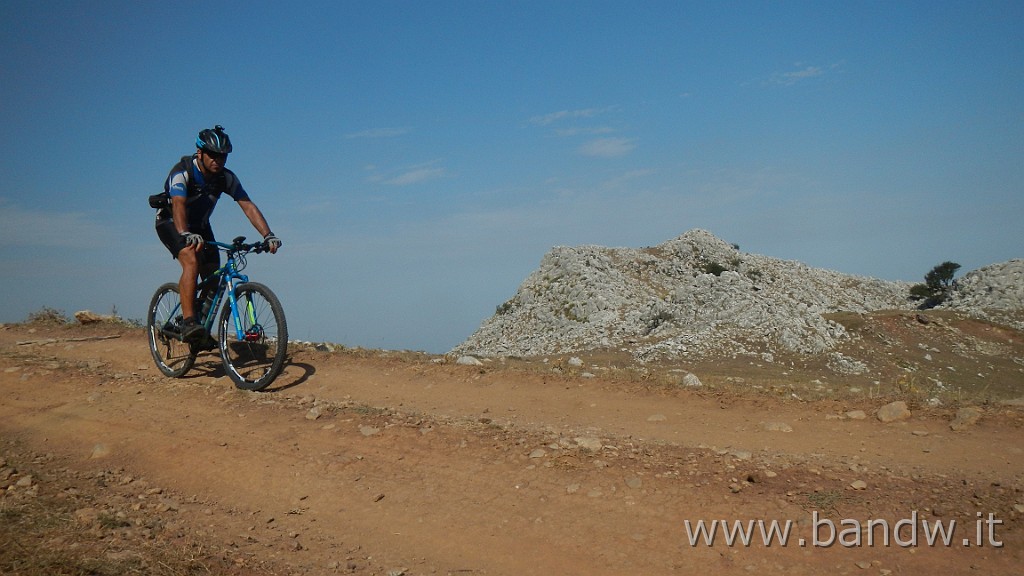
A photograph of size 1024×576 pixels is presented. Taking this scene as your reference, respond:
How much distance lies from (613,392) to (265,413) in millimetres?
4482

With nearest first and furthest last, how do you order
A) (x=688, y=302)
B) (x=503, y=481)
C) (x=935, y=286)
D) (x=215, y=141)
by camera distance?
(x=503, y=481)
(x=215, y=141)
(x=688, y=302)
(x=935, y=286)

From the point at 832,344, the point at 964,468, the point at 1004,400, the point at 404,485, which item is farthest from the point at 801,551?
the point at 832,344

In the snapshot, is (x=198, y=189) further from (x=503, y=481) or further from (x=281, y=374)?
(x=503, y=481)

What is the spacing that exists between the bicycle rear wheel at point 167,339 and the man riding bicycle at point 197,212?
0.81 metres

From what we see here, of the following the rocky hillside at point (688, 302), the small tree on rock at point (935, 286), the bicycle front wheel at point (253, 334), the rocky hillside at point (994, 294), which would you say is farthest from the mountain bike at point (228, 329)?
the small tree on rock at point (935, 286)

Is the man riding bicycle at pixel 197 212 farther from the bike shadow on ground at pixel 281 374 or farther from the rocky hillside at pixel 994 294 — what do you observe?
the rocky hillside at pixel 994 294

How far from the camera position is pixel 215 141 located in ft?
28.7

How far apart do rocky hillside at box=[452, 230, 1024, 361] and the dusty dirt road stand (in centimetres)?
1440

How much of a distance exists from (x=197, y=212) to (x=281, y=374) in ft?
8.71

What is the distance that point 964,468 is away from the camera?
18.7ft

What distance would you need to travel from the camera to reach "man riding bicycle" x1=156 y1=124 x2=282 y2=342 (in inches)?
344

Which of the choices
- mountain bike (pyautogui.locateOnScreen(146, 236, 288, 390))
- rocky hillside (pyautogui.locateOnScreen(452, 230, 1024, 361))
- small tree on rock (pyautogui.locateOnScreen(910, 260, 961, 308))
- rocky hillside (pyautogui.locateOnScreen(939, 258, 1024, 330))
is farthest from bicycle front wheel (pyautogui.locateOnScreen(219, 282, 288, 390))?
small tree on rock (pyautogui.locateOnScreen(910, 260, 961, 308))

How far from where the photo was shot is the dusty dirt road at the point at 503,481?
4527 mm

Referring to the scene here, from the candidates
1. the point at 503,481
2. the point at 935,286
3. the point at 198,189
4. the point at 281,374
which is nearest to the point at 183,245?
the point at 198,189
